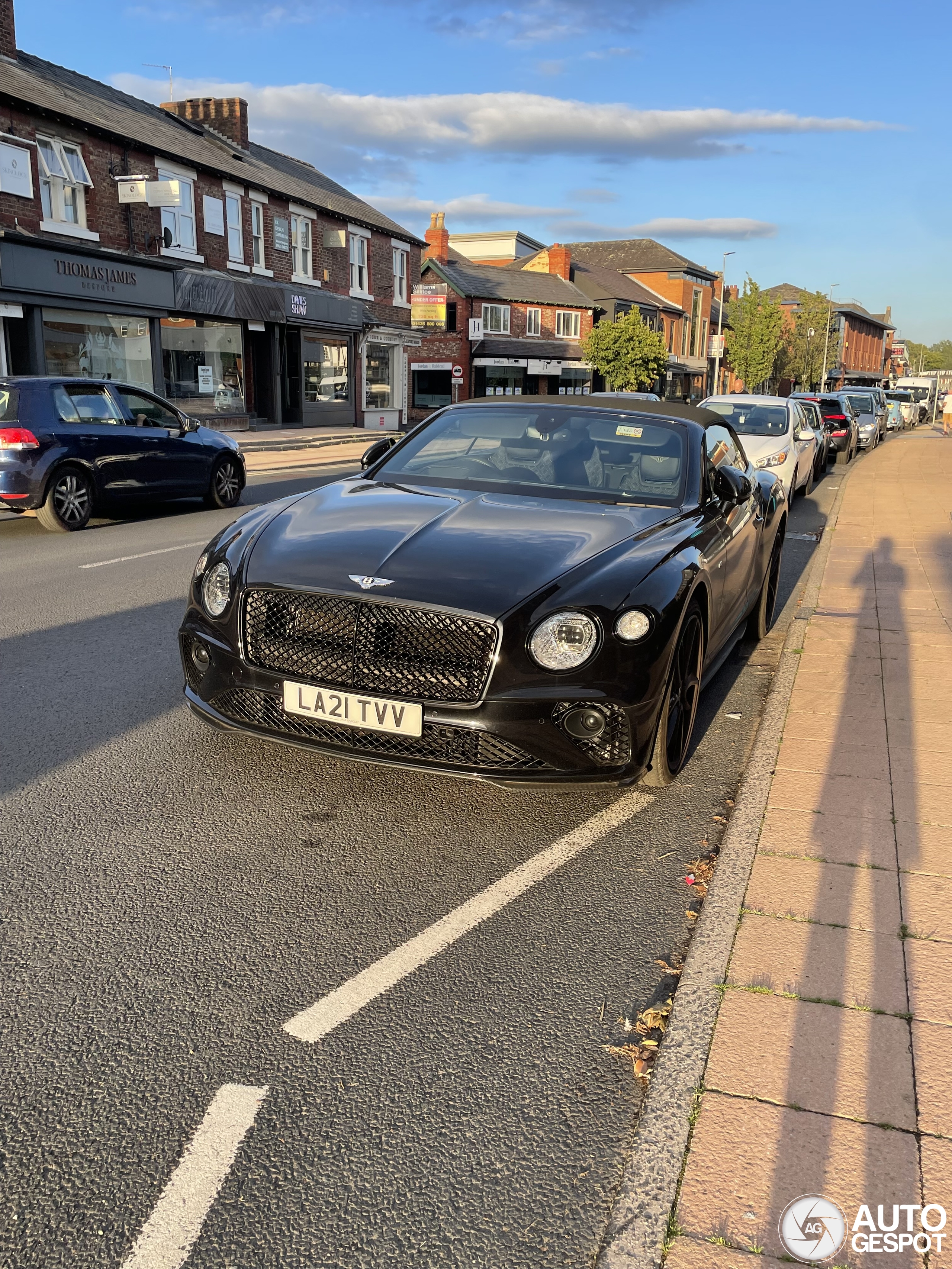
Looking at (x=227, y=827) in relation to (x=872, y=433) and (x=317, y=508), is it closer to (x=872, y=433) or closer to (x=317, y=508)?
(x=317, y=508)

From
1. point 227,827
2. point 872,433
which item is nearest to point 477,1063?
point 227,827

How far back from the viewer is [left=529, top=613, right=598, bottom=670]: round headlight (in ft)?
11.7

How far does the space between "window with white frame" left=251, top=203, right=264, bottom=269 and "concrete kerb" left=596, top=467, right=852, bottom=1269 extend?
29403 mm

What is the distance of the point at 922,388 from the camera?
7631 cm

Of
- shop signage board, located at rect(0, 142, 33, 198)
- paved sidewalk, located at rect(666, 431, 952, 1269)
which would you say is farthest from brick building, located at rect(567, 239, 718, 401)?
paved sidewalk, located at rect(666, 431, 952, 1269)

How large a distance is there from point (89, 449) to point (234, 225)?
20261mm

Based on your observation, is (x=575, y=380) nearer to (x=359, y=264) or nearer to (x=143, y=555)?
(x=359, y=264)

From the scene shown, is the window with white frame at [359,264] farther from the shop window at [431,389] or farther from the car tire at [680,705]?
the car tire at [680,705]

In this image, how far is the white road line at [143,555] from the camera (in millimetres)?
9477

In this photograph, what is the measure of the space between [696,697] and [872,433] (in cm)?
3336

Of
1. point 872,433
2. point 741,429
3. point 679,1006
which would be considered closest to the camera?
point 679,1006

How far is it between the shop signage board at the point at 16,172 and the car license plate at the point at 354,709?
21.9 m

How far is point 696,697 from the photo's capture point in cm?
464

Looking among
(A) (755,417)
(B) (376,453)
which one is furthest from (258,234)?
(B) (376,453)
